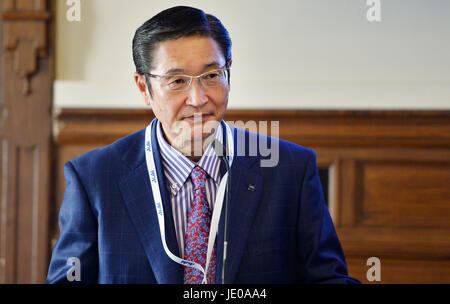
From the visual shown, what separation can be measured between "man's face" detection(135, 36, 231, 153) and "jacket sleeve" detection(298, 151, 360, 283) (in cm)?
35

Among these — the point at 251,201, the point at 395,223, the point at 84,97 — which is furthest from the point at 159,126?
the point at 395,223

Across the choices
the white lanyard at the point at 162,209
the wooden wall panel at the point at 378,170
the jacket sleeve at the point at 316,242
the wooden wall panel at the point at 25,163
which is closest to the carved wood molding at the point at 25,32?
the wooden wall panel at the point at 25,163

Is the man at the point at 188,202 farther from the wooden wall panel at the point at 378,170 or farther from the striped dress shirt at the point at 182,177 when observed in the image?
the wooden wall panel at the point at 378,170

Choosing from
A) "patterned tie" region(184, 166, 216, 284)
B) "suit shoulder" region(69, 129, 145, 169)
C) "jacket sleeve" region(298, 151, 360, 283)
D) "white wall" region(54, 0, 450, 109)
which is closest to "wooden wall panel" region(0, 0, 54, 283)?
"white wall" region(54, 0, 450, 109)

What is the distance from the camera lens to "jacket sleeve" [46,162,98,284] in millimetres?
1244

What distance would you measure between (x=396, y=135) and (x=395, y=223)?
46cm

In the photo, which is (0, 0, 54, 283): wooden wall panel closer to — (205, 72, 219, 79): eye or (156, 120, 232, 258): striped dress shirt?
(156, 120, 232, 258): striped dress shirt

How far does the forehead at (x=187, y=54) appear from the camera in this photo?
1230 millimetres

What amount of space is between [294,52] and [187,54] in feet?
4.56

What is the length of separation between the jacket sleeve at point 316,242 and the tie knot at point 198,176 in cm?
29

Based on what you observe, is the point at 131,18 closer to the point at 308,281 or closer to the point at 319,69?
the point at 319,69

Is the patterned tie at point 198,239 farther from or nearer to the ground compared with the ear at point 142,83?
nearer to the ground

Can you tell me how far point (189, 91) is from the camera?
1.25m

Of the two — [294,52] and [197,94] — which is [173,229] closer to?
[197,94]
